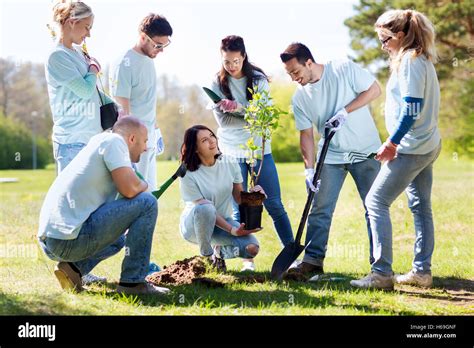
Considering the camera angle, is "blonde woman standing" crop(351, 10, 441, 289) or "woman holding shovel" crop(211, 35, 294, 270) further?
"woman holding shovel" crop(211, 35, 294, 270)

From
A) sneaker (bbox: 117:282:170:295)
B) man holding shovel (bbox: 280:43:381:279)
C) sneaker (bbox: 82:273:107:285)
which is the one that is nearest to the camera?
sneaker (bbox: 117:282:170:295)


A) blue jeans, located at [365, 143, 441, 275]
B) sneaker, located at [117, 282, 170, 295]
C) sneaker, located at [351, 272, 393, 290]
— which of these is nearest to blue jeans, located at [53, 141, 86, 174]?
sneaker, located at [117, 282, 170, 295]

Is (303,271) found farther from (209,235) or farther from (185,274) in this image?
(185,274)

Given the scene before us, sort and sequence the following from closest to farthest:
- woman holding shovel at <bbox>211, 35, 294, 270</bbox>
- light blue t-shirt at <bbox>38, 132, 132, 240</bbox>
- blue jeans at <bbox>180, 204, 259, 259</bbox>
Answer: light blue t-shirt at <bbox>38, 132, 132, 240</bbox>, blue jeans at <bbox>180, 204, 259, 259</bbox>, woman holding shovel at <bbox>211, 35, 294, 270</bbox>

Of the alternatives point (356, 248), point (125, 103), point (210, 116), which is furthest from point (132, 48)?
point (210, 116)

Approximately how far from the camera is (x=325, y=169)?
506 cm

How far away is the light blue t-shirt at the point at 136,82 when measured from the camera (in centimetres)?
495

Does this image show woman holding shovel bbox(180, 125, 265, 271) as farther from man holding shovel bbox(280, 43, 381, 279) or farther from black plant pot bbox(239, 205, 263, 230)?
man holding shovel bbox(280, 43, 381, 279)

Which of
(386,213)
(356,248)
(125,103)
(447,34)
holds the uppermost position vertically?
(447,34)

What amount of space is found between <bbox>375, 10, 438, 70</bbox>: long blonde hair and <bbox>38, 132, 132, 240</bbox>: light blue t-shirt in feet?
5.80

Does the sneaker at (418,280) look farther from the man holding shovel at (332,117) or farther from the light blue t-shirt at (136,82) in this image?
the light blue t-shirt at (136,82)

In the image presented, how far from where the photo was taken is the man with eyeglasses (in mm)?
4875
